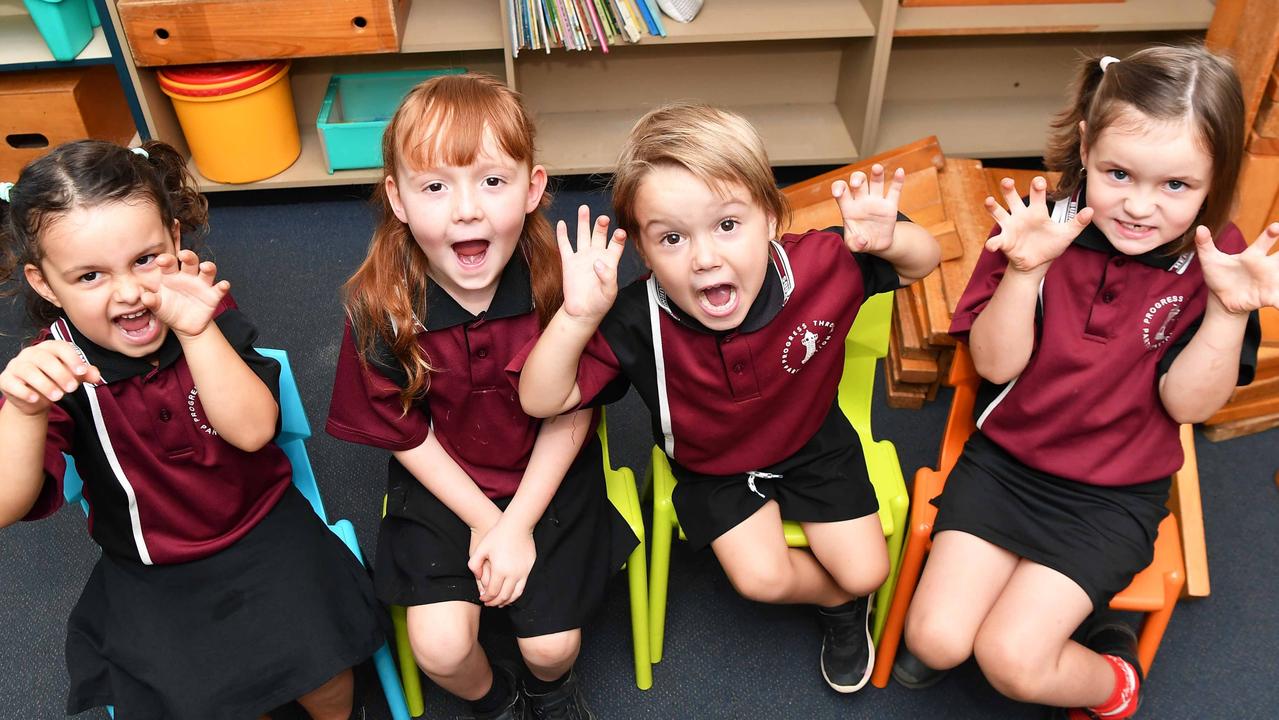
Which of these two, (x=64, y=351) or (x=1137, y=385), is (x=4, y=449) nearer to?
(x=64, y=351)

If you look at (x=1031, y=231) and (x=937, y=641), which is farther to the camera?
(x=937, y=641)

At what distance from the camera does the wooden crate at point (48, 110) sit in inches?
106

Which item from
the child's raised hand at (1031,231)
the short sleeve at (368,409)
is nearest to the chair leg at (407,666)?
the short sleeve at (368,409)

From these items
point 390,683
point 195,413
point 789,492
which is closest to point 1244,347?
point 789,492

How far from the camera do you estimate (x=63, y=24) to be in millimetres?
2609

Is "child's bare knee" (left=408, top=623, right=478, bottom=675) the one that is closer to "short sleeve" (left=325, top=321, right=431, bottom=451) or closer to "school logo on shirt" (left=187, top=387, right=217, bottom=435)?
"short sleeve" (left=325, top=321, right=431, bottom=451)

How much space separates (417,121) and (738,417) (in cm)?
62

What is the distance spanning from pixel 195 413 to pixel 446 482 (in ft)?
1.19

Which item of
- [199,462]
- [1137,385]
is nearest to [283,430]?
[199,462]

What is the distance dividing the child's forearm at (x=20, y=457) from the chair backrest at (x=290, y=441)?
14 cm

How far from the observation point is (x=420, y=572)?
1588 millimetres

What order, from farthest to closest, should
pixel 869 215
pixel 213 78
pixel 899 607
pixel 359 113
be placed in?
pixel 359 113 < pixel 213 78 < pixel 899 607 < pixel 869 215

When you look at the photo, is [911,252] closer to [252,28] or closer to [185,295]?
[185,295]

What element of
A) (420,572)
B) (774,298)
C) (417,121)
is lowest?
(420,572)
